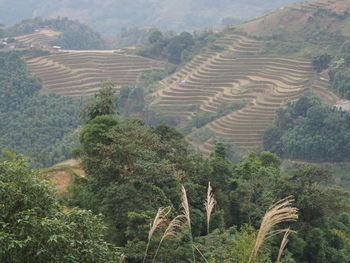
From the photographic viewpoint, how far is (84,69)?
45.9 metres

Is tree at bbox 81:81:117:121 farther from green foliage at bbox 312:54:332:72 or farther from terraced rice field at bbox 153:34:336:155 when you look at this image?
green foliage at bbox 312:54:332:72

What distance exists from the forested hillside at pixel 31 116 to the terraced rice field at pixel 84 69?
1.89 m

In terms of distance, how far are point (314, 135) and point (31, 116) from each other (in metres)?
19.8

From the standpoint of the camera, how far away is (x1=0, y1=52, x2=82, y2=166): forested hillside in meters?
30.9

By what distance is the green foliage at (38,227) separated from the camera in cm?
462

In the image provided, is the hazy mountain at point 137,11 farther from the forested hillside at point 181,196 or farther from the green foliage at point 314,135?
the forested hillside at point 181,196

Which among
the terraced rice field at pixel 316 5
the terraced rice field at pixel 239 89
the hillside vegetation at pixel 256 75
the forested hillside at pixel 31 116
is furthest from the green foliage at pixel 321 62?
the forested hillside at pixel 31 116

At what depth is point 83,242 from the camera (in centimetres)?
529

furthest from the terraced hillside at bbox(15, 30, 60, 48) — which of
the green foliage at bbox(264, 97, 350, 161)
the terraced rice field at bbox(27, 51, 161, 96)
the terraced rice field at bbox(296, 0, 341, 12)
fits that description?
the green foliage at bbox(264, 97, 350, 161)

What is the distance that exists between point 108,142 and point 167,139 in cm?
189

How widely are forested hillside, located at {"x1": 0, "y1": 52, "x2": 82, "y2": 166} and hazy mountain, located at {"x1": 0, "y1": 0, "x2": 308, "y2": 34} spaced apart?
87690mm

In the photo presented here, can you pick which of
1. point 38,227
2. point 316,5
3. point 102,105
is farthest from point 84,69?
point 38,227

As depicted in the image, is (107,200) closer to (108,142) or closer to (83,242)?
(108,142)

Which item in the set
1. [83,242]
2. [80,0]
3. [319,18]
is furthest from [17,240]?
[80,0]
